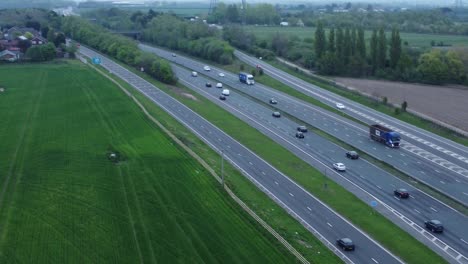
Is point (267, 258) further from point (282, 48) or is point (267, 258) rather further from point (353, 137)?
point (282, 48)

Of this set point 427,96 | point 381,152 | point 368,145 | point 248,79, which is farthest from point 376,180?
point 248,79

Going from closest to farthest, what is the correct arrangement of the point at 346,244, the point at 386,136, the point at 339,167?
the point at 346,244, the point at 339,167, the point at 386,136

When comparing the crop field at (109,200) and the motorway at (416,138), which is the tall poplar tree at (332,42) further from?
the crop field at (109,200)

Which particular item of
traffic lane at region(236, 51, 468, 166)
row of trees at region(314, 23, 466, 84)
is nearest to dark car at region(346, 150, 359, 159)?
traffic lane at region(236, 51, 468, 166)

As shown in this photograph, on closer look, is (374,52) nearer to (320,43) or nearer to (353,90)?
(320,43)

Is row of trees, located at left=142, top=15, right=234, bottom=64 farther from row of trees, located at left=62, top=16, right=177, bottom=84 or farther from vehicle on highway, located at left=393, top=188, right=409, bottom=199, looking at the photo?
vehicle on highway, located at left=393, top=188, right=409, bottom=199

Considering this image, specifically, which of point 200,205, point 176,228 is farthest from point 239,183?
point 176,228
